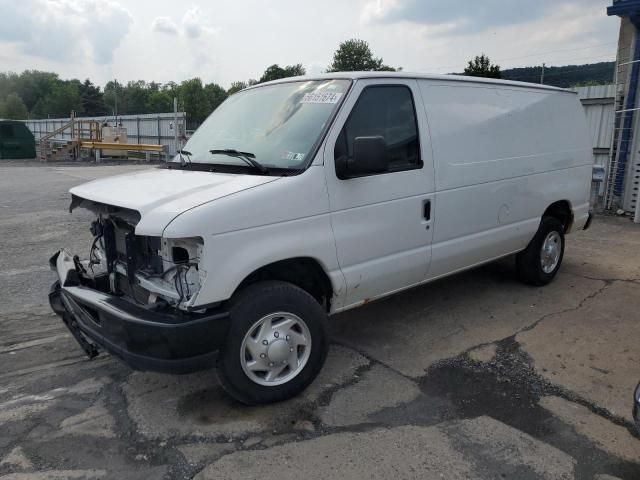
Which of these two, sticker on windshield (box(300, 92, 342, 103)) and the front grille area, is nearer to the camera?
the front grille area

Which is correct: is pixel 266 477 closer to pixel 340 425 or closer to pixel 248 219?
pixel 340 425

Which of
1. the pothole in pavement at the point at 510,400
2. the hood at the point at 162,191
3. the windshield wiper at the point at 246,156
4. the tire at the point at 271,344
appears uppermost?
the windshield wiper at the point at 246,156

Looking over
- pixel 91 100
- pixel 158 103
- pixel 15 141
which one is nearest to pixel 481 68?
pixel 15 141

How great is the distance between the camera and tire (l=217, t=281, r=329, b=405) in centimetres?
311

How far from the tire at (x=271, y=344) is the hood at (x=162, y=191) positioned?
632 mm

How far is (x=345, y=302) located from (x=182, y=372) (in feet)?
4.27

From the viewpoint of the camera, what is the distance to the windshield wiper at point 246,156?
3424 millimetres

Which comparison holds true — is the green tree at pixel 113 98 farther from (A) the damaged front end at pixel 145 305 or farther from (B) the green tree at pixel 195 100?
(A) the damaged front end at pixel 145 305

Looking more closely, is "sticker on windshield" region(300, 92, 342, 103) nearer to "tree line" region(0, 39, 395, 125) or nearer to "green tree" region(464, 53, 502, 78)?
"green tree" region(464, 53, 502, 78)

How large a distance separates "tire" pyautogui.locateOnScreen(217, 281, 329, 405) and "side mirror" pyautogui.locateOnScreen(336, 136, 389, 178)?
87cm

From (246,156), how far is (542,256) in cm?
372

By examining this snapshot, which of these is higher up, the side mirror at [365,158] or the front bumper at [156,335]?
the side mirror at [365,158]

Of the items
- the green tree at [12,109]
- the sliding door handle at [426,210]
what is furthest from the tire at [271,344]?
the green tree at [12,109]

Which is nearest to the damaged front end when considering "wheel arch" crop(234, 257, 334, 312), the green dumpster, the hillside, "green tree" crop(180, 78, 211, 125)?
"wheel arch" crop(234, 257, 334, 312)
